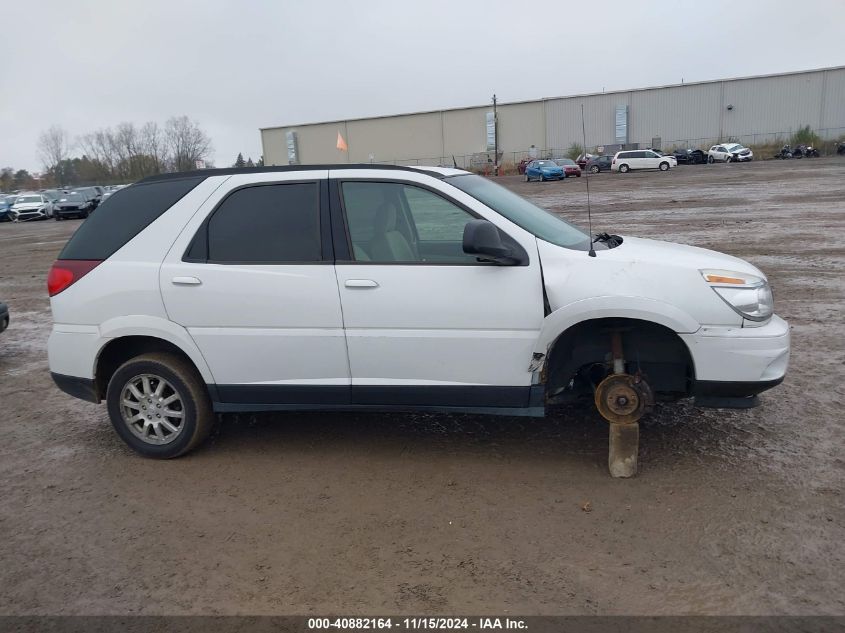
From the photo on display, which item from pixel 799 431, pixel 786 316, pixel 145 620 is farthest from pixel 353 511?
pixel 786 316

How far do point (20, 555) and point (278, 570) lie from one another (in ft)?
4.85

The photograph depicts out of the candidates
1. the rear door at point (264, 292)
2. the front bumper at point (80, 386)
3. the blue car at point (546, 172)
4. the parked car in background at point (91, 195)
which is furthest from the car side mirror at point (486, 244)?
the blue car at point (546, 172)

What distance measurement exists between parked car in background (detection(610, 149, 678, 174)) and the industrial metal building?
12.1 m

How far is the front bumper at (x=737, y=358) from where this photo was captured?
4191 millimetres

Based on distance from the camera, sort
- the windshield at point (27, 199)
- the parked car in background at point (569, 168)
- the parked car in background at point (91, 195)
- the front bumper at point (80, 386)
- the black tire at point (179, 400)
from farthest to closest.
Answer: the parked car in background at point (569, 168) → the windshield at point (27, 199) → the parked car in background at point (91, 195) → the front bumper at point (80, 386) → the black tire at point (179, 400)

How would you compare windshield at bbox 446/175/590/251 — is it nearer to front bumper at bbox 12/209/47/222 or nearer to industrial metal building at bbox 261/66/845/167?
front bumper at bbox 12/209/47/222

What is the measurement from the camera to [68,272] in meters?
4.94

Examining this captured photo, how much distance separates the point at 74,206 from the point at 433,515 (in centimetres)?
4219

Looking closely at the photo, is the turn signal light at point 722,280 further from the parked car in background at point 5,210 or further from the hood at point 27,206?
the parked car in background at point 5,210

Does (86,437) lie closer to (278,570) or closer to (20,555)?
(20,555)

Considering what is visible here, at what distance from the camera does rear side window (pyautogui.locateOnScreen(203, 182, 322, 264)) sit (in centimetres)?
469

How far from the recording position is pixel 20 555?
3875 millimetres

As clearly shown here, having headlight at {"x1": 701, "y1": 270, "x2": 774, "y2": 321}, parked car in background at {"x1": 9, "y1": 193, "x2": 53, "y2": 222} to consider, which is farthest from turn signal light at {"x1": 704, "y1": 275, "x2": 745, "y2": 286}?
parked car in background at {"x1": 9, "y1": 193, "x2": 53, "y2": 222}

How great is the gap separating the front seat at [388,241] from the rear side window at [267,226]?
1.24 ft
